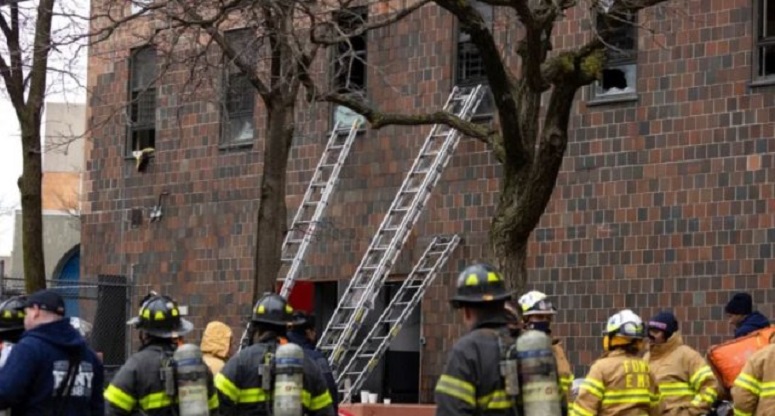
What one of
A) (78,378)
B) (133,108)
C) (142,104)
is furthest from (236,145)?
(78,378)

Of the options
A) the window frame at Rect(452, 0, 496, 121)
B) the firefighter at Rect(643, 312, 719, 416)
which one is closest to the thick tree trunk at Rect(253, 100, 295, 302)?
the window frame at Rect(452, 0, 496, 121)

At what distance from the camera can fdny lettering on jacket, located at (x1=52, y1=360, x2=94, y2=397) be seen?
35.0ft

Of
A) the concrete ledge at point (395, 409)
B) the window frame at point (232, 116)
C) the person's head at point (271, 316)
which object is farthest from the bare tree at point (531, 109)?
the window frame at point (232, 116)

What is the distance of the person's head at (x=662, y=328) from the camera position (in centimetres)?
1522

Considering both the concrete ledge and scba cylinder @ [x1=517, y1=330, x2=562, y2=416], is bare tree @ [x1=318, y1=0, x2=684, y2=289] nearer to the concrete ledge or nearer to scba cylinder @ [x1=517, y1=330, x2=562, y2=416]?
the concrete ledge

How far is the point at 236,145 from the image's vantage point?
89.4ft

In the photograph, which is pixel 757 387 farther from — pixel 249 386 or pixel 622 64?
pixel 622 64

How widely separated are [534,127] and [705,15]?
14.0 ft

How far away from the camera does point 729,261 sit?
68.0 ft

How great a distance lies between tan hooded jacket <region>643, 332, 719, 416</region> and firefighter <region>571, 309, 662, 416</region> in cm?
185

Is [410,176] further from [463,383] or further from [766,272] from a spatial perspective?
[463,383]

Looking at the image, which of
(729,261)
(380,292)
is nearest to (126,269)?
(380,292)

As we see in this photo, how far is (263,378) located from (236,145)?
15.7 metres

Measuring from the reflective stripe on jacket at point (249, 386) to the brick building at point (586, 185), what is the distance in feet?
31.6
